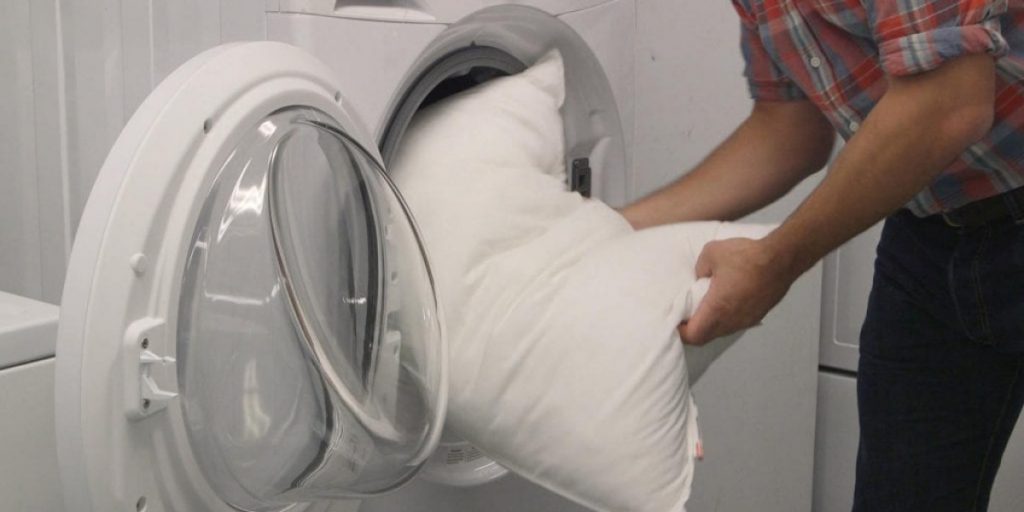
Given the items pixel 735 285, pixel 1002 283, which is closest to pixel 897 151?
pixel 735 285

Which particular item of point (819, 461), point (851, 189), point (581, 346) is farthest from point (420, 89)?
point (819, 461)

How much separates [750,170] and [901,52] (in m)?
0.38

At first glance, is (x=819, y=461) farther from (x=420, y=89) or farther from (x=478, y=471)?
(x=420, y=89)

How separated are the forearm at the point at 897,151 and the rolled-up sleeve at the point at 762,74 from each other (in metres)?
0.31

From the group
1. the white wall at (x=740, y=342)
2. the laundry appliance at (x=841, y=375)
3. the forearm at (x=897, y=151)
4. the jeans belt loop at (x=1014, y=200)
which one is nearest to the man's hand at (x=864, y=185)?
the forearm at (x=897, y=151)

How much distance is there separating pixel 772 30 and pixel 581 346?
45 centimetres

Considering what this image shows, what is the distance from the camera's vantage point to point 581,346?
34.4 inches

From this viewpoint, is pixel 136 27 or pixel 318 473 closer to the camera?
pixel 318 473

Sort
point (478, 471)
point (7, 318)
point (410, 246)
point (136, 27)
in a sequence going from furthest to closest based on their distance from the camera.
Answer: point (478, 471) → point (136, 27) → point (410, 246) → point (7, 318)

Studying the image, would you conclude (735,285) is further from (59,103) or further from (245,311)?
(59,103)

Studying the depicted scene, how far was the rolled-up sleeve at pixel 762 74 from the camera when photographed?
1.19 metres

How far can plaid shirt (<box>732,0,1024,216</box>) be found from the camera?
2.77ft

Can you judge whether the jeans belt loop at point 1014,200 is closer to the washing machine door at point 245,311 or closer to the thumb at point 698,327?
the thumb at point 698,327

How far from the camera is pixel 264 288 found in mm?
736
